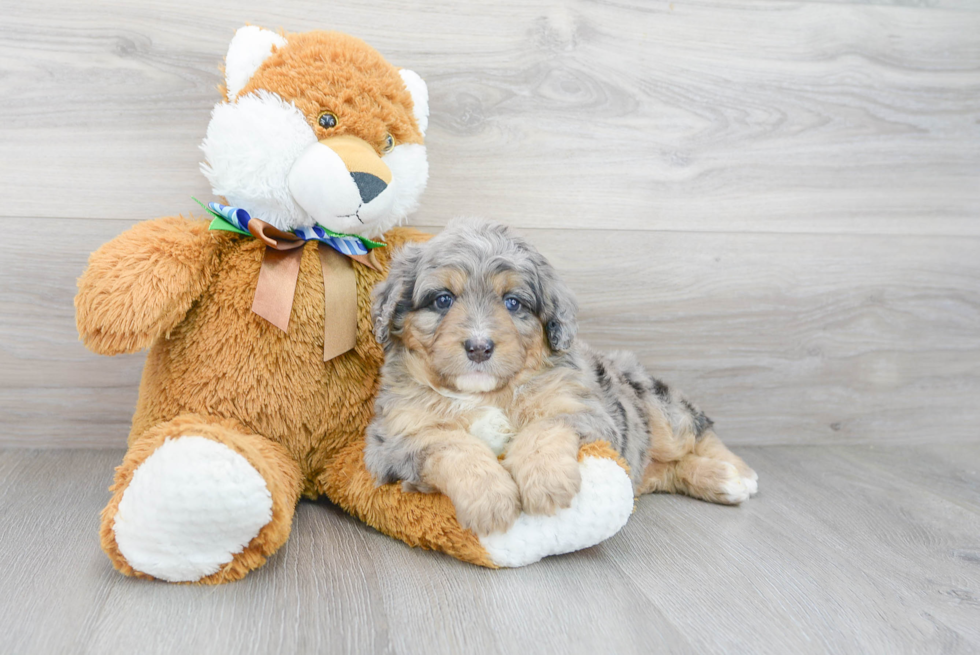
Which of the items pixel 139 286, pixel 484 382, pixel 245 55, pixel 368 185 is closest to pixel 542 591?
pixel 484 382

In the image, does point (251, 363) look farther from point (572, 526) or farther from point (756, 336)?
point (756, 336)

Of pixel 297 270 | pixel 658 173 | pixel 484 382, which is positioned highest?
pixel 658 173

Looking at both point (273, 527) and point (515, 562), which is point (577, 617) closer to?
point (515, 562)

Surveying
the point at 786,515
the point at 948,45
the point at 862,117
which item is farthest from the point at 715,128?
the point at 786,515

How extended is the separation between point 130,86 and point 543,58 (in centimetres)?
124

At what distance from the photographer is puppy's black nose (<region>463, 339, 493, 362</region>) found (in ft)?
4.79

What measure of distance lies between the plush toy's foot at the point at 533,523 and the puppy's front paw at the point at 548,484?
6 centimetres

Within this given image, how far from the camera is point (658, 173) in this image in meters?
2.31

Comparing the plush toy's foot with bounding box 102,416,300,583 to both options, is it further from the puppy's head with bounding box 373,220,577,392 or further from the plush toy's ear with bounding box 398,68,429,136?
the plush toy's ear with bounding box 398,68,429,136

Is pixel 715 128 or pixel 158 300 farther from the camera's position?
pixel 715 128

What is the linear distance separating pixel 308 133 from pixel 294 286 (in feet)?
1.17

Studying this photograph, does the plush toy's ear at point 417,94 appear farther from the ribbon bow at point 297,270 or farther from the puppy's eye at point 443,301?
the puppy's eye at point 443,301

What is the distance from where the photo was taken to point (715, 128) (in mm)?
2318

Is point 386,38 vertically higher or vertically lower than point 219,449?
higher
